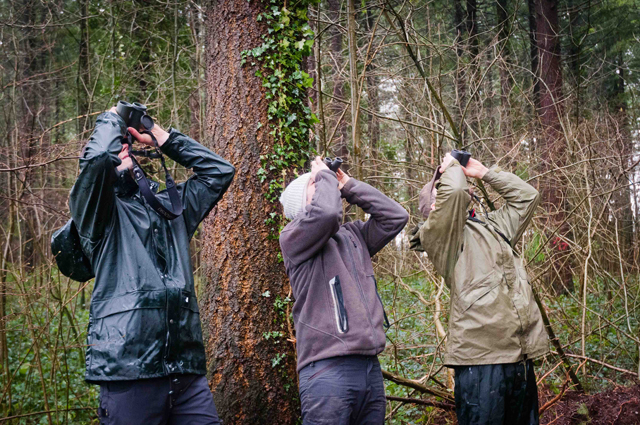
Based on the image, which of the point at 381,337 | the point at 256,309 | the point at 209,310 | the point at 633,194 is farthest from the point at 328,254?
the point at 633,194

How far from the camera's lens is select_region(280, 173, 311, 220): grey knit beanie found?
277cm

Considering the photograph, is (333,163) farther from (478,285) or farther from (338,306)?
(478,285)

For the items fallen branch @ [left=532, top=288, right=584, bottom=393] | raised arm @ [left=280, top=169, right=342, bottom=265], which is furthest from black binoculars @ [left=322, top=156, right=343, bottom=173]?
fallen branch @ [left=532, top=288, right=584, bottom=393]

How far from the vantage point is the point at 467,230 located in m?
3.36

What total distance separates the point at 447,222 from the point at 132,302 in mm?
1946

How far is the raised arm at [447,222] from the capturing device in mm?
3201

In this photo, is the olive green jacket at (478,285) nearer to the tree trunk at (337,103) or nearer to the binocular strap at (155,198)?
the binocular strap at (155,198)

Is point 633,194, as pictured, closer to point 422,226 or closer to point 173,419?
point 422,226

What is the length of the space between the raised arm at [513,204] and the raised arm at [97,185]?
250 cm

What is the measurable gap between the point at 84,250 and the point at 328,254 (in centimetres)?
120

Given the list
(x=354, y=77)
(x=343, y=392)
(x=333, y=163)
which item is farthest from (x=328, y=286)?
(x=354, y=77)

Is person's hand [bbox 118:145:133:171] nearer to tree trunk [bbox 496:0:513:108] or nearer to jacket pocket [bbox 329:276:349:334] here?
jacket pocket [bbox 329:276:349:334]

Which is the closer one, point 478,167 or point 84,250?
point 84,250

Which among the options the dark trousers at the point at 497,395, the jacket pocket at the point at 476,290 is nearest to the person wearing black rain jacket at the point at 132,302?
the dark trousers at the point at 497,395
